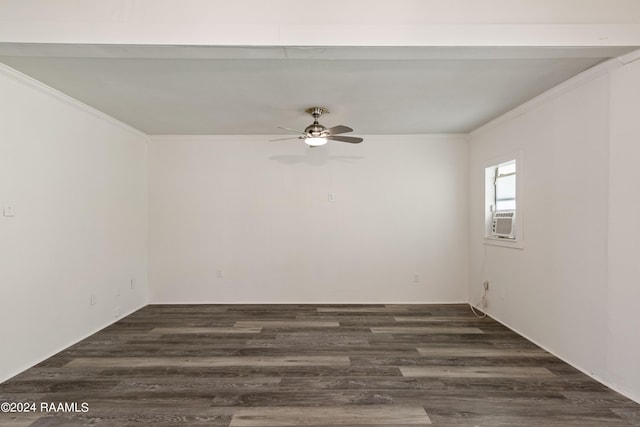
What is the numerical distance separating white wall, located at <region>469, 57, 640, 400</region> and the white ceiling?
30cm

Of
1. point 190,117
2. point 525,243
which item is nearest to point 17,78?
point 190,117

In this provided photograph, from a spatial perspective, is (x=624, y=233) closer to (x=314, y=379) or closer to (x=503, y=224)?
(x=503, y=224)

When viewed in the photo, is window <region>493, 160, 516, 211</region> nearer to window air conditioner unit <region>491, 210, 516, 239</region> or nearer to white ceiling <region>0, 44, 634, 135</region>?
window air conditioner unit <region>491, 210, 516, 239</region>

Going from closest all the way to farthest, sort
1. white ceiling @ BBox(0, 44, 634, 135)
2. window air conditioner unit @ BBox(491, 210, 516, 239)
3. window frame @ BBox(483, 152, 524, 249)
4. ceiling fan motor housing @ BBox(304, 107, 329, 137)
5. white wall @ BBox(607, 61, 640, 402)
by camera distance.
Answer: white ceiling @ BBox(0, 44, 634, 135) < white wall @ BBox(607, 61, 640, 402) < ceiling fan motor housing @ BBox(304, 107, 329, 137) < window frame @ BBox(483, 152, 524, 249) < window air conditioner unit @ BBox(491, 210, 516, 239)

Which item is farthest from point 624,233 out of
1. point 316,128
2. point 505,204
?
point 316,128

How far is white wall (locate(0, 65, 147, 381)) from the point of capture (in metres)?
2.48

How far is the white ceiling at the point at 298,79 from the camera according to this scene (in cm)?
199

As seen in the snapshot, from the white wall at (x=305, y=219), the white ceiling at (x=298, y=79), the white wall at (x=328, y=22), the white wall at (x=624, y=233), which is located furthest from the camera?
the white wall at (x=305, y=219)

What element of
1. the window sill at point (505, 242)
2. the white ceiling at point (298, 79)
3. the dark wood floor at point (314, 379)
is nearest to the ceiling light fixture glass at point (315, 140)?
the white ceiling at point (298, 79)

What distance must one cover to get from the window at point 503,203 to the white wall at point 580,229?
4.4 inches

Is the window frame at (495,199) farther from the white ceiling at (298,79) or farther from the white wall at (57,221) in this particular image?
the white wall at (57,221)

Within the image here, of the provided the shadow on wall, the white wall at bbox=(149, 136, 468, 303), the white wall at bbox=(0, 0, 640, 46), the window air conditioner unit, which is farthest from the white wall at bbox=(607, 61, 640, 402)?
the shadow on wall

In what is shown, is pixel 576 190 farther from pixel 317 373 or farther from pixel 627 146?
pixel 317 373

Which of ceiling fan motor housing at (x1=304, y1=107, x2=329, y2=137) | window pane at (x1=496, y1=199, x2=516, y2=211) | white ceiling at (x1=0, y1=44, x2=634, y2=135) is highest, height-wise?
white ceiling at (x1=0, y1=44, x2=634, y2=135)
